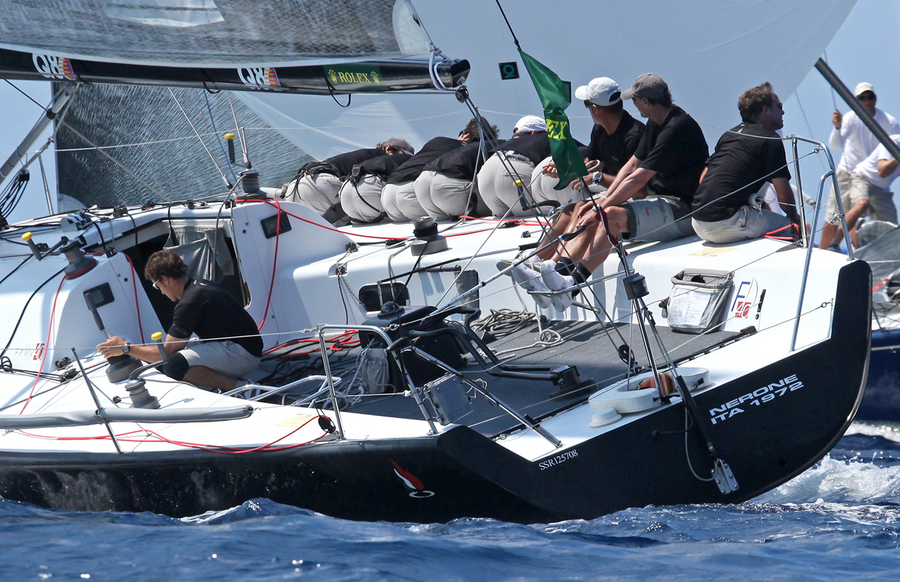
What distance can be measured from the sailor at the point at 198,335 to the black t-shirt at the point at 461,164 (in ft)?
6.57

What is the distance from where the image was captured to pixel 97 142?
852 centimetres

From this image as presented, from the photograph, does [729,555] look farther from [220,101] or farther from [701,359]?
[220,101]

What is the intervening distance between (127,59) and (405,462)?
7.91ft

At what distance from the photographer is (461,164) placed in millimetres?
5660

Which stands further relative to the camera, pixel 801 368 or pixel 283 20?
pixel 283 20

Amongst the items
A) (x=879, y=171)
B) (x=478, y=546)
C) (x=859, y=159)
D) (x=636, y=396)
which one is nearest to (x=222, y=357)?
(x=478, y=546)

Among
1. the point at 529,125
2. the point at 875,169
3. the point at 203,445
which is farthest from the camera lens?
the point at 875,169

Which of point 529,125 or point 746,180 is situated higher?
point 529,125

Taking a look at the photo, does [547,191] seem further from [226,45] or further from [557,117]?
[226,45]

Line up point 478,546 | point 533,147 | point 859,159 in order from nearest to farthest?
1. point 478,546
2. point 533,147
3. point 859,159

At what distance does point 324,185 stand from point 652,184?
2863 millimetres

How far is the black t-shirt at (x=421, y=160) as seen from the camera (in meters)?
6.00

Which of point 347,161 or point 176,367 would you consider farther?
point 347,161

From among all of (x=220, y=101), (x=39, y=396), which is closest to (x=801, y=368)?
(x=39, y=396)
